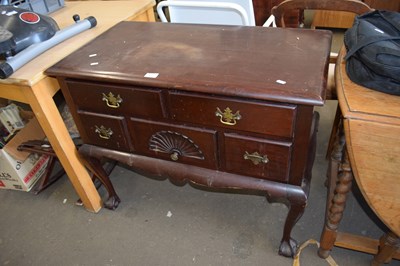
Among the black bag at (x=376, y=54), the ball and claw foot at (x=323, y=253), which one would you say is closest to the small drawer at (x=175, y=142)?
the black bag at (x=376, y=54)

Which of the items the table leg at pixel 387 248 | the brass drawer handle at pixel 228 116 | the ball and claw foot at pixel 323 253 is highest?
the brass drawer handle at pixel 228 116

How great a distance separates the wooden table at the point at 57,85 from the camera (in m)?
1.10

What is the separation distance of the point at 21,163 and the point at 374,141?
1.63 m

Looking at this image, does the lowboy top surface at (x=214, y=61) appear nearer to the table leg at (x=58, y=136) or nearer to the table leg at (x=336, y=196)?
the table leg at (x=58, y=136)

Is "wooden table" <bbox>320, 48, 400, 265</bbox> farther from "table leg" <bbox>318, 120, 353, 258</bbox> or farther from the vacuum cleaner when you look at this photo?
the vacuum cleaner

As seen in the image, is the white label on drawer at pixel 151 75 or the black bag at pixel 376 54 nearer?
the black bag at pixel 376 54

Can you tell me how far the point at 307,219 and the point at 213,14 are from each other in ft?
3.71

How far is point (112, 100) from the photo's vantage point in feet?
3.47

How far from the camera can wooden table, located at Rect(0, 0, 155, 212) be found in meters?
1.10

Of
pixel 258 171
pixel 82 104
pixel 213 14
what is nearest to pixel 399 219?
pixel 258 171

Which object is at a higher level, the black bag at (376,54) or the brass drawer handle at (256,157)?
the black bag at (376,54)

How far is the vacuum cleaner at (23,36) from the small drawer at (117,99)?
21 centimetres

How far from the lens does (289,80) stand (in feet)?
2.84

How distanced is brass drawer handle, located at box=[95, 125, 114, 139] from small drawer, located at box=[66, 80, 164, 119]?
8 cm
